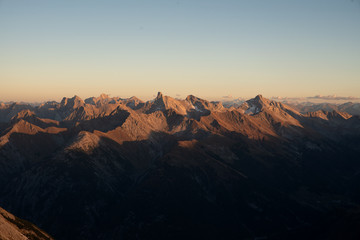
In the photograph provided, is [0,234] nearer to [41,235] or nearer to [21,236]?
[21,236]

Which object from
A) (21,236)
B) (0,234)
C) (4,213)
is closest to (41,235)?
(4,213)

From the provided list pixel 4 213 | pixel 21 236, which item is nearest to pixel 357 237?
pixel 21 236

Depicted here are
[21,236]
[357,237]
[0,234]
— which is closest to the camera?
[0,234]

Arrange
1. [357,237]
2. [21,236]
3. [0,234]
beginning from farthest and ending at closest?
[357,237] → [21,236] → [0,234]

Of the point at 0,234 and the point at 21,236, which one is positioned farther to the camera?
the point at 21,236

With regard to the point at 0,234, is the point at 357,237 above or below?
below

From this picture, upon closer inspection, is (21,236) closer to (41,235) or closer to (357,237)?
(41,235)

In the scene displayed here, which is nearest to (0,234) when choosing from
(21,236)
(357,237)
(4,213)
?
(21,236)

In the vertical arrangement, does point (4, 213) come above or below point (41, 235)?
above

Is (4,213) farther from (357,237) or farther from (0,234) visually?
(357,237)
